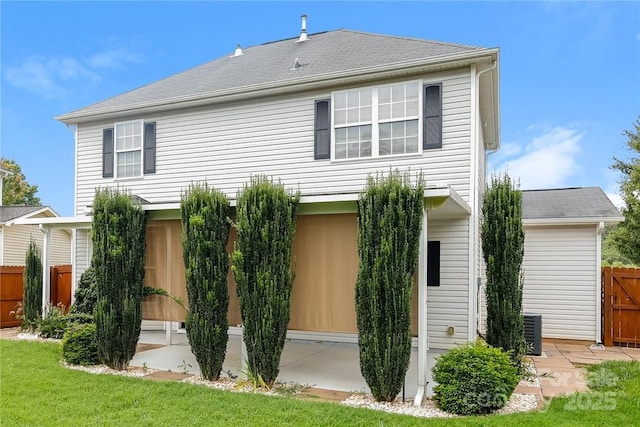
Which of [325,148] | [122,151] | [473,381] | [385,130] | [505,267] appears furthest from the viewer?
[122,151]

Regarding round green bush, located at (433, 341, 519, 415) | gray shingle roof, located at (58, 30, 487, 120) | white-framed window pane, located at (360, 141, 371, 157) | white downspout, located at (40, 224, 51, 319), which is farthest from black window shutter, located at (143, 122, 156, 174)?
round green bush, located at (433, 341, 519, 415)

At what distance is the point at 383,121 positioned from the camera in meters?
8.62

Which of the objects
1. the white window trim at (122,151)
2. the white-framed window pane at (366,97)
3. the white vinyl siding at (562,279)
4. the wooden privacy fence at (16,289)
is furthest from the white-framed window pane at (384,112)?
the wooden privacy fence at (16,289)

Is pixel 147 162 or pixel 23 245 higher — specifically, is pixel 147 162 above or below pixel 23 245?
above

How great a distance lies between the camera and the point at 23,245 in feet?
55.2

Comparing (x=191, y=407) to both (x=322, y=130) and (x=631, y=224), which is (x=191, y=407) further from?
(x=631, y=224)

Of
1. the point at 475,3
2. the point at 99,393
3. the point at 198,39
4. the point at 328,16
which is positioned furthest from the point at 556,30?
the point at 99,393

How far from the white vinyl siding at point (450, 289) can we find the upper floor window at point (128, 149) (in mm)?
7021

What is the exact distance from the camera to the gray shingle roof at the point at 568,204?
958 centimetres

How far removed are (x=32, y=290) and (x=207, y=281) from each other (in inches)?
254

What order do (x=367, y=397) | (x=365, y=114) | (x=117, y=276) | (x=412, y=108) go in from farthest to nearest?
(x=365, y=114), (x=412, y=108), (x=117, y=276), (x=367, y=397)

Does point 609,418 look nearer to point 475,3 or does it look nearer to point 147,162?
point 147,162

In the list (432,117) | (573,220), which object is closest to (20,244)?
(432,117)

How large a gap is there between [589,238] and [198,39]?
49.2 feet
